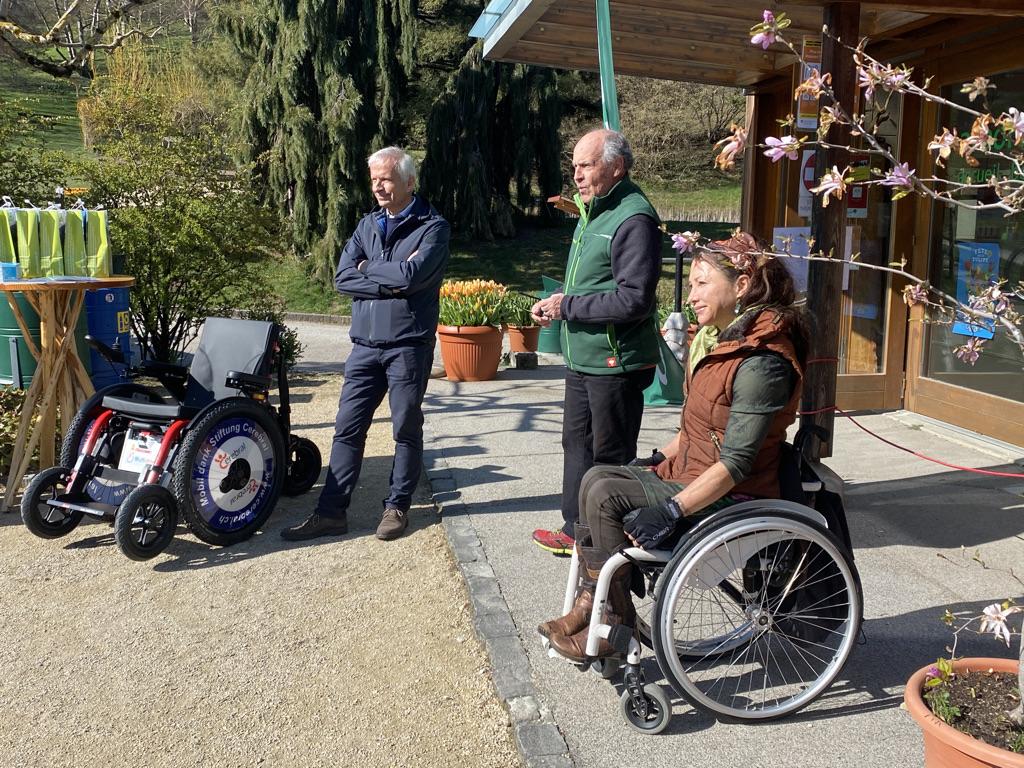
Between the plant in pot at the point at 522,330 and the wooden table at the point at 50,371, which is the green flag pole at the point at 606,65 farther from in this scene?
the plant in pot at the point at 522,330

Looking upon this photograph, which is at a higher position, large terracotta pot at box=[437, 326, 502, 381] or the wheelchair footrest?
large terracotta pot at box=[437, 326, 502, 381]

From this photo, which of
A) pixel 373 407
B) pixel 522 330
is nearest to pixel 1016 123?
pixel 373 407

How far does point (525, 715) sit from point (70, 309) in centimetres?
381

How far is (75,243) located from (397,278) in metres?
2.54

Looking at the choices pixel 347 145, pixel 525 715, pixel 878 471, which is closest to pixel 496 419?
pixel 878 471

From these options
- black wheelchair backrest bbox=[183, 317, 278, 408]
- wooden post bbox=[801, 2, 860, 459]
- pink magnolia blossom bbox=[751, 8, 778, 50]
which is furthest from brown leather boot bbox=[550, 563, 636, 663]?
black wheelchair backrest bbox=[183, 317, 278, 408]

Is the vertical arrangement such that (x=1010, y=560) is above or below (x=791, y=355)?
below

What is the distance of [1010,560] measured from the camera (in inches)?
167

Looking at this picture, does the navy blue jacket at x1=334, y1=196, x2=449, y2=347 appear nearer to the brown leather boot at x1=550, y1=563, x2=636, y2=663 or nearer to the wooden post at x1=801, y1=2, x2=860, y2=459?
the wooden post at x1=801, y1=2, x2=860, y2=459

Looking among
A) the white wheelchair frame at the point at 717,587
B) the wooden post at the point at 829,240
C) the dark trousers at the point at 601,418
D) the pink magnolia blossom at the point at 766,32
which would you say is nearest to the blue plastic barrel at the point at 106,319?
the dark trousers at the point at 601,418

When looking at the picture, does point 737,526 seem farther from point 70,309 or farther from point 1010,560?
point 70,309

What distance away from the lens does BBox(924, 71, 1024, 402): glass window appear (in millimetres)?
6008

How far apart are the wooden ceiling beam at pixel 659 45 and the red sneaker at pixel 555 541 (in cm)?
351

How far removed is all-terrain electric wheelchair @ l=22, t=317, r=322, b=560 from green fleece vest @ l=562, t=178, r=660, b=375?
177cm
